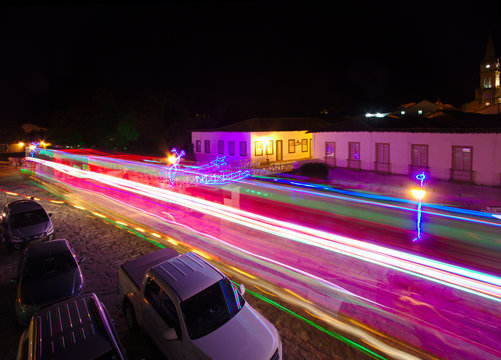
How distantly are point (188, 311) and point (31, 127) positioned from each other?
97785 millimetres

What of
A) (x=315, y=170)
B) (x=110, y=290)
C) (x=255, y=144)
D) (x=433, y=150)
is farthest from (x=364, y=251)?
(x=255, y=144)

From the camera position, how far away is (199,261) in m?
6.40

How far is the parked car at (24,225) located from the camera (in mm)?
10508

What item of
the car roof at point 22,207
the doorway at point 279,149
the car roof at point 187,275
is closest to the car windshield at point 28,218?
the car roof at point 22,207

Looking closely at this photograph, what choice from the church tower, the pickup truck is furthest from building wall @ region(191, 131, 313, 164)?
the church tower

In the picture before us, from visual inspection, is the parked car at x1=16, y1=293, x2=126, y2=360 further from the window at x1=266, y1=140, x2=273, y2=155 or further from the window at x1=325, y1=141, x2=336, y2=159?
the window at x1=266, y1=140, x2=273, y2=155

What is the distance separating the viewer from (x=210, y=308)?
5414 mm

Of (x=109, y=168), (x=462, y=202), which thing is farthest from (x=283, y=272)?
(x=109, y=168)

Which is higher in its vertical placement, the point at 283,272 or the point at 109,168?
the point at 109,168

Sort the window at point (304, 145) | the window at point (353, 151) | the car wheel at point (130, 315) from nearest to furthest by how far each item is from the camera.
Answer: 1. the car wheel at point (130, 315)
2. the window at point (353, 151)
3. the window at point (304, 145)

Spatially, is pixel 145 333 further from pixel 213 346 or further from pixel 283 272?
pixel 283 272

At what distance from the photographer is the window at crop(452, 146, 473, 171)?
18.9 metres

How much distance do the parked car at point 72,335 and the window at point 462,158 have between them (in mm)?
20544

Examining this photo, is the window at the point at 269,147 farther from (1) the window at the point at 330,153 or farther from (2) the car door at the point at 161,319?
(2) the car door at the point at 161,319
